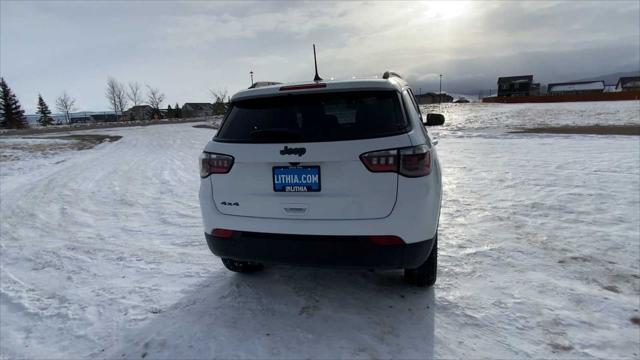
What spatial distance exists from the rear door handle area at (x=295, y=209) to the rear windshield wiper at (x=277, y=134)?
469mm

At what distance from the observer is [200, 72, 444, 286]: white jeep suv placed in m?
2.42

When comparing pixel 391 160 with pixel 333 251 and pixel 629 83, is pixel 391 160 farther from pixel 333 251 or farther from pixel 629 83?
pixel 629 83

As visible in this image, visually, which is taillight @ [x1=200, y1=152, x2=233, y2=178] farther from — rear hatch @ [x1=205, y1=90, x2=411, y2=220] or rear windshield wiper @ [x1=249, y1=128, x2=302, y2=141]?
rear windshield wiper @ [x1=249, y1=128, x2=302, y2=141]

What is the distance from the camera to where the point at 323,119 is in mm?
2574

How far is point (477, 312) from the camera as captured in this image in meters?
2.80

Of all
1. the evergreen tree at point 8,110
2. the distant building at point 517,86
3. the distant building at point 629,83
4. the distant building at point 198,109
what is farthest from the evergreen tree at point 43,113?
the distant building at point 629,83

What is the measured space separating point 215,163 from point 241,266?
118cm

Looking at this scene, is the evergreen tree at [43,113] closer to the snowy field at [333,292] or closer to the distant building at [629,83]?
the snowy field at [333,292]

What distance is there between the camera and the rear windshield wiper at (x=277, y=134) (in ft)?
8.34

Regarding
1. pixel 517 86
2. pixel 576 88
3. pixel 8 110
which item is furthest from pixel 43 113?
pixel 576 88

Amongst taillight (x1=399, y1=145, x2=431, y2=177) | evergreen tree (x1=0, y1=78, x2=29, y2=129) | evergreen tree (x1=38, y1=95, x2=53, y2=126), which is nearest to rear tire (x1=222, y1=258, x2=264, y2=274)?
taillight (x1=399, y1=145, x2=431, y2=177)

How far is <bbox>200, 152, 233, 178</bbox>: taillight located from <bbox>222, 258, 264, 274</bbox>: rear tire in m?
0.99

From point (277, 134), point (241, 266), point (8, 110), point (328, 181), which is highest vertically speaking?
point (8, 110)

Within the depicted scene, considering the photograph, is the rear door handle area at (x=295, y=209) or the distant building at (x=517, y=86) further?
the distant building at (x=517, y=86)
